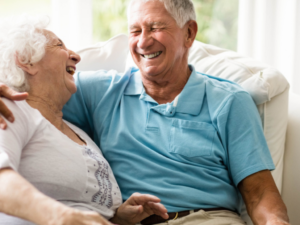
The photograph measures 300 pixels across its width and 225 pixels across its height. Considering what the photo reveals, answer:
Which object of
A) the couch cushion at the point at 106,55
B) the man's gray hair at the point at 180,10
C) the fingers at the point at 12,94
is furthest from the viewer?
the couch cushion at the point at 106,55

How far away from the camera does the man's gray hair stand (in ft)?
4.78

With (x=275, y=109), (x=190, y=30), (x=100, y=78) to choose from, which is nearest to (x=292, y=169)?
(x=275, y=109)

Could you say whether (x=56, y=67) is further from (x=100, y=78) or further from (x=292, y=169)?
(x=292, y=169)

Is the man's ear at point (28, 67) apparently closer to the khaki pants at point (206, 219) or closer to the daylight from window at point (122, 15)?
the khaki pants at point (206, 219)

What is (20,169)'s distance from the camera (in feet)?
3.30

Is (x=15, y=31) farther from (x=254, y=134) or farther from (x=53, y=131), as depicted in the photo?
(x=254, y=134)

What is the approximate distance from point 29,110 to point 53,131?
0.34 feet

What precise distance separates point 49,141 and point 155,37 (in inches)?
25.8

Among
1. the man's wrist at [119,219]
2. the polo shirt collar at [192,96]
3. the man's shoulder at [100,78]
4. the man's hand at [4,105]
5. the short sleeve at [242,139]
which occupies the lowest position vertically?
the man's wrist at [119,219]

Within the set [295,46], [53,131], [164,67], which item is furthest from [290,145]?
[295,46]

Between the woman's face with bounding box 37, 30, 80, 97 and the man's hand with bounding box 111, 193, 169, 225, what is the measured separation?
0.47 metres

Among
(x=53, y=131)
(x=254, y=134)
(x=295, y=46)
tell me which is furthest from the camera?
(x=295, y=46)

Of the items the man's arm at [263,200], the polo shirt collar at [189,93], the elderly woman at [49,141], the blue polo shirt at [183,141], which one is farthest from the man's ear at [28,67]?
the man's arm at [263,200]

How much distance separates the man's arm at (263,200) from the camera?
1.24 m
